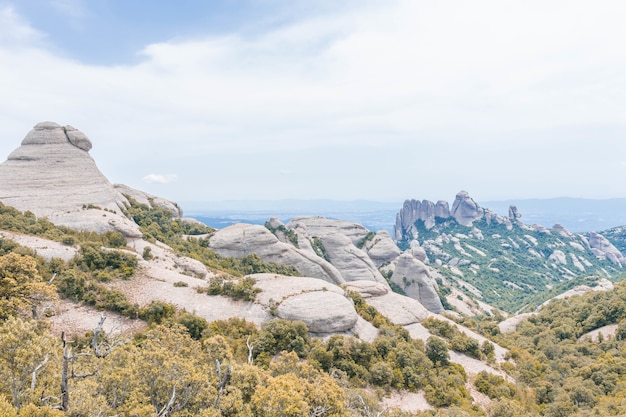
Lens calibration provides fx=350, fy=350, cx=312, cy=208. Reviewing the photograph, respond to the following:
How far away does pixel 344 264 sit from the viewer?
74.2 metres

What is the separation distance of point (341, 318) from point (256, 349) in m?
8.17

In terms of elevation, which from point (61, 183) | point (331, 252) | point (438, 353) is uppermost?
point (61, 183)

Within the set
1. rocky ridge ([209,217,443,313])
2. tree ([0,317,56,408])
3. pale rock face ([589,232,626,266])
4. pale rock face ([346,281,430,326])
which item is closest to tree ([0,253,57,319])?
tree ([0,317,56,408])

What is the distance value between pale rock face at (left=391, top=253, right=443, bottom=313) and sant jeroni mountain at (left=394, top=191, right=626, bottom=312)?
A: 2808cm

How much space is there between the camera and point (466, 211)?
172 metres

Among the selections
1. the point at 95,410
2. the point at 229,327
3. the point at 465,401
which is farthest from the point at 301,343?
the point at 95,410

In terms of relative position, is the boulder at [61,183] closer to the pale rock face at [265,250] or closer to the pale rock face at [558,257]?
the pale rock face at [265,250]

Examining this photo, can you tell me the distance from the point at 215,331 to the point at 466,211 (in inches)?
6550

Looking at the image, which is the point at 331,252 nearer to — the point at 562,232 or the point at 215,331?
the point at 215,331

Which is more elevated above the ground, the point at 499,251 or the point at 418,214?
the point at 418,214

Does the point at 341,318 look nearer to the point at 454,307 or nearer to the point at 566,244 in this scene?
the point at 454,307

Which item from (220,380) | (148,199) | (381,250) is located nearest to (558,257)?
(381,250)

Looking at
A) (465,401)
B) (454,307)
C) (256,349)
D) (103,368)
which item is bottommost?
(454,307)

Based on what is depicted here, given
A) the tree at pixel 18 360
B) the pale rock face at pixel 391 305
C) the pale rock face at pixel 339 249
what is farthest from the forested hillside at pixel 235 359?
the pale rock face at pixel 339 249
